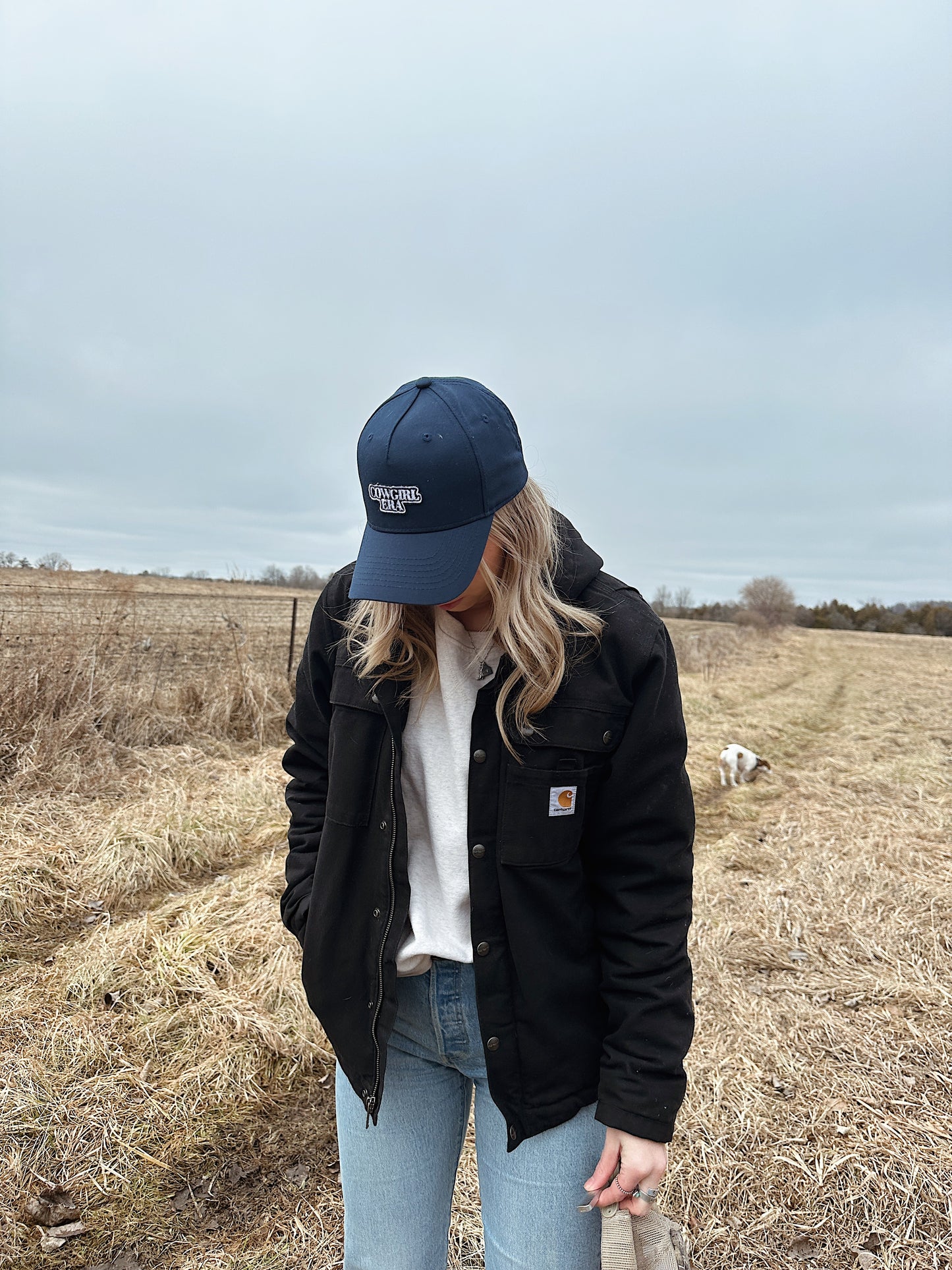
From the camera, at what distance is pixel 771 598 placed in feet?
180

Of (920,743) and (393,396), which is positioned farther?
(920,743)

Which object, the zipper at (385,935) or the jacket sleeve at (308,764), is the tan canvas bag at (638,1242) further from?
the jacket sleeve at (308,764)

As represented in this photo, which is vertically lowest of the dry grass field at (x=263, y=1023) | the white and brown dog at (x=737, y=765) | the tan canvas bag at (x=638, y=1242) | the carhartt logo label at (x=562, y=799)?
Result: the dry grass field at (x=263, y=1023)

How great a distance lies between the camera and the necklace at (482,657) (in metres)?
1.33

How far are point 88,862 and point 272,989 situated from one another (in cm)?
207

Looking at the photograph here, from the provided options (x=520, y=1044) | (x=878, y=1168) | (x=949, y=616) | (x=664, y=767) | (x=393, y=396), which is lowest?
(x=878, y=1168)

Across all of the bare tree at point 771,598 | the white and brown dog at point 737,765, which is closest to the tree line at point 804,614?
the bare tree at point 771,598

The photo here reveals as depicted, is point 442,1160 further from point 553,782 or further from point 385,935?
point 553,782

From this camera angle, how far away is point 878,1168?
2.78 metres

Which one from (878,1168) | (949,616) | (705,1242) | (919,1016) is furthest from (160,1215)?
(949,616)

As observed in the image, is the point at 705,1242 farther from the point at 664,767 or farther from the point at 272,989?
the point at 664,767

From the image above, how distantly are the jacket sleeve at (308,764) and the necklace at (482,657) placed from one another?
1.05 ft

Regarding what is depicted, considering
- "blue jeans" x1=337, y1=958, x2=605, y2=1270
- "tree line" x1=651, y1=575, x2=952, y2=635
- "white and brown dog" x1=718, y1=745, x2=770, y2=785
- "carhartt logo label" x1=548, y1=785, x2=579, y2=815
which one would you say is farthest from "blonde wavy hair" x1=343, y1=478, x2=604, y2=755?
"tree line" x1=651, y1=575, x2=952, y2=635

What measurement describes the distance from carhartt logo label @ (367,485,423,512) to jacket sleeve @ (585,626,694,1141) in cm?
48
